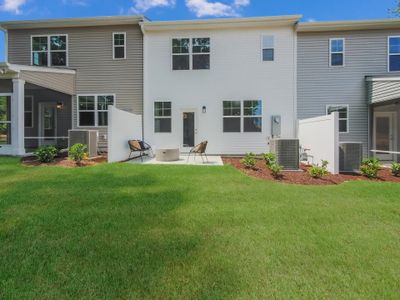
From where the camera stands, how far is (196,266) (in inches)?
115

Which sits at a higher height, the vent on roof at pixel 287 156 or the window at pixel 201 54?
the window at pixel 201 54

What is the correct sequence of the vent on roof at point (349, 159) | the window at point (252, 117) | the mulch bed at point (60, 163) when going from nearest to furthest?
the vent on roof at point (349, 159), the mulch bed at point (60, 163), the window at point (252, 117)

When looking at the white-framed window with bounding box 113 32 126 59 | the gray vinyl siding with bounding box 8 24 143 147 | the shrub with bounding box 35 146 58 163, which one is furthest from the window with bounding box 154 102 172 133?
the shrub with bounding box 35 146 58 163

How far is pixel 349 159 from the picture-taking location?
9227 mm

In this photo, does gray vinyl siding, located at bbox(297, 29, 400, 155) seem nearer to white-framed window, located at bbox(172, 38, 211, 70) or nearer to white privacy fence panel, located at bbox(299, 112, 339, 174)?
white privacy fence panel, located at bbox(299, 112, 339, 174)

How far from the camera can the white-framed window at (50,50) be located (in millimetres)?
13883

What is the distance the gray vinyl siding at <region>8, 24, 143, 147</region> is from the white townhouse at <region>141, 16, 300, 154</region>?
482mm

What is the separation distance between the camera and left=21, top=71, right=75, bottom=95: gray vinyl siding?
1144cm

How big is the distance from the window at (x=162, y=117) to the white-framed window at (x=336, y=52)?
724 centimetres

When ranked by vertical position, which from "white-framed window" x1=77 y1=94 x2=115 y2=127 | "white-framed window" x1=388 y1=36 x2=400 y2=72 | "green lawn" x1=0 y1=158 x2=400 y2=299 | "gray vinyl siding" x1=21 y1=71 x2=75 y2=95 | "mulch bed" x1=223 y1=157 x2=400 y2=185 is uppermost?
"white-framed window" x1=388 y1=36 x2=400 y2=72

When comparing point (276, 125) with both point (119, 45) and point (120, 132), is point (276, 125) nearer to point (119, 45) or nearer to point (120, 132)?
point (120, 132)

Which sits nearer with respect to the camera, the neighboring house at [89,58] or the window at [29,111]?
the neighboring house at [89,58]

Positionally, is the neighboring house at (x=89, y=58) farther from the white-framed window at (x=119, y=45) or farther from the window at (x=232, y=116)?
the window at (x=232, y=116)

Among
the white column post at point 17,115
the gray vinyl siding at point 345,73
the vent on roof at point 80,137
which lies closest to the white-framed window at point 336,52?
the gray vinyl siding at point 345,73
